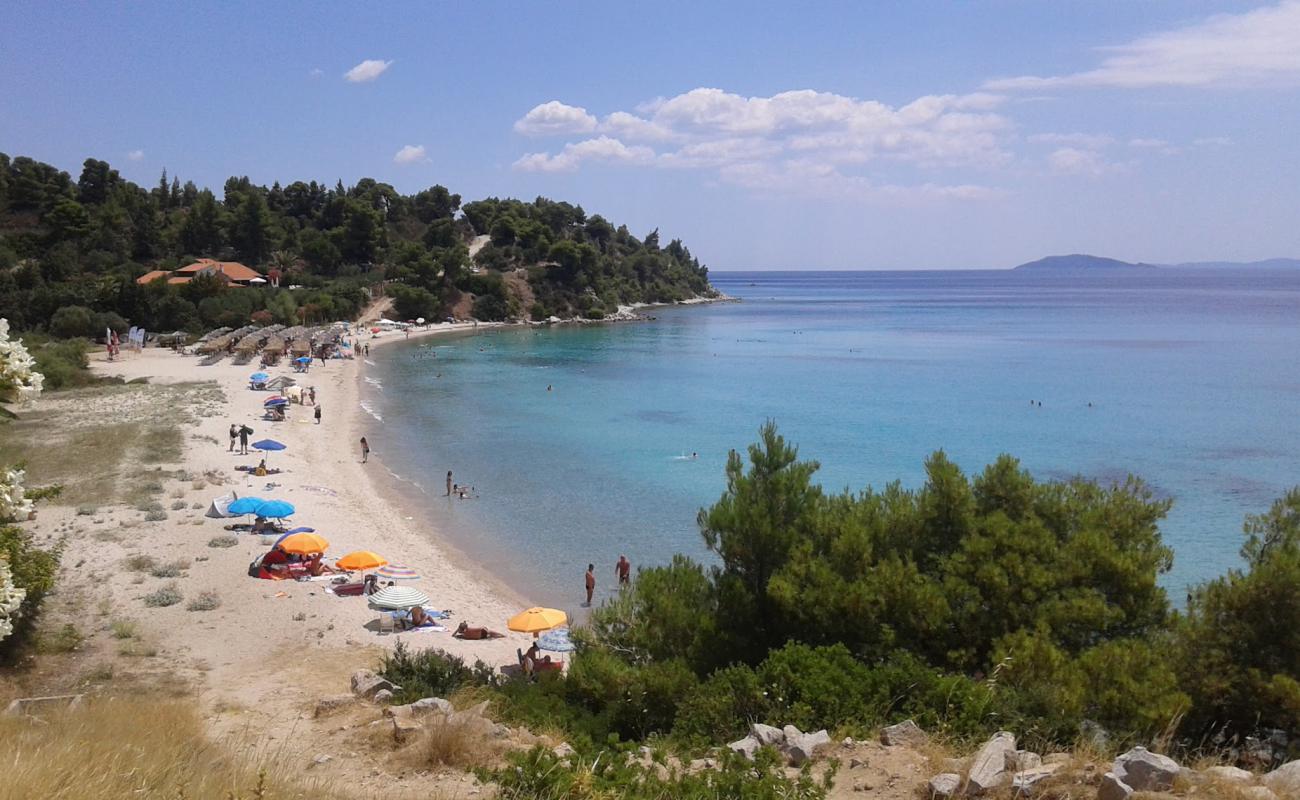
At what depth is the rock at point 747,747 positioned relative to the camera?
6.83m

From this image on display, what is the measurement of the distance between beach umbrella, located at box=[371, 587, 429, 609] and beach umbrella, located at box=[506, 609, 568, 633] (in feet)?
5.66

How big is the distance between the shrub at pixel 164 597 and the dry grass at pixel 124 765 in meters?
7.79

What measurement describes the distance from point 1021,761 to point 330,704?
6.45 meters

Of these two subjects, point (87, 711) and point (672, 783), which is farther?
point (87, 711)

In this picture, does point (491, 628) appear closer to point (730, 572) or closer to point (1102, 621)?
point (730, 572)

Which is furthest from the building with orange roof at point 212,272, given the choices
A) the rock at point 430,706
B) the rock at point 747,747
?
the rock at point 747,747

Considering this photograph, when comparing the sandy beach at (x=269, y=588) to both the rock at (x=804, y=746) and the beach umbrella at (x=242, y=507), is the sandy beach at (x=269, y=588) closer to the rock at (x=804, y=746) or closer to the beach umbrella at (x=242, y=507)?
the beach umbrella at (x=242, y=507)

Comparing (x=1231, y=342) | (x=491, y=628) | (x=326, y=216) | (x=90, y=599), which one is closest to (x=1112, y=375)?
(x=1231, y=342)

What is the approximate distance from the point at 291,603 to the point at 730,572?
866 cm

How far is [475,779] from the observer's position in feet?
21.4

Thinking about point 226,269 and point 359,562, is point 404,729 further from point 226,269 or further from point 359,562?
point 226,269

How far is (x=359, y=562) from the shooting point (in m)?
16.3

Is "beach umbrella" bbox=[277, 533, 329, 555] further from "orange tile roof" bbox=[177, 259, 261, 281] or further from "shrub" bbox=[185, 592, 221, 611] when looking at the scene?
"orange tile roof" bbox=[177, 259, 261, 281]

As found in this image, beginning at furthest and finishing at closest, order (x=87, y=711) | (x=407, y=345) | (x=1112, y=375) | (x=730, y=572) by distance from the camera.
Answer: (x=407, y=345) → (x=1112, y=375) → (x=730, y=572) → (x=87, y=711)
